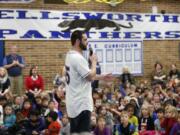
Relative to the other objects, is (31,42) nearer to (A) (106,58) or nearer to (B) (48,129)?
(A) (106,58)

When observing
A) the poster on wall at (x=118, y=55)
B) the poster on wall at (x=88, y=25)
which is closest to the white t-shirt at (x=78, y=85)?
the poster on wall at (x=88, y=25)

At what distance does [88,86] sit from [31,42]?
10.2 metres

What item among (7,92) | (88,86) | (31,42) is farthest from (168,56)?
(88,86)

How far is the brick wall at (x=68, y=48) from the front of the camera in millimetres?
16391

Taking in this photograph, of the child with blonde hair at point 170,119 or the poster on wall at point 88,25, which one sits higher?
→ the poster on wall at point 88,25

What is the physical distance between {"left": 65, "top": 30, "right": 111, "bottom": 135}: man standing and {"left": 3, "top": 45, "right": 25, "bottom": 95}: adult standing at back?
8.52 m

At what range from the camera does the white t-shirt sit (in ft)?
20.9

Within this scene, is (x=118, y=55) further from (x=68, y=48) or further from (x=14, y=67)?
(x=14, y=67)

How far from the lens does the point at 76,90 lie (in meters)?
6.42

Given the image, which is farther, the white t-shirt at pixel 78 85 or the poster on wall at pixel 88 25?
the poster on wall at pixel 88 25

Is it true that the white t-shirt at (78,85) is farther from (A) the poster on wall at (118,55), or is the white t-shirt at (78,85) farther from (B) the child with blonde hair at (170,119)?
(A) the poster on wall at (118,55)

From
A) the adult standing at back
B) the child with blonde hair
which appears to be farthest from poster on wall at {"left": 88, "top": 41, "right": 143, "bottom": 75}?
the child with blonde hair

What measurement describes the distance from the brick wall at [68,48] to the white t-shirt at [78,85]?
9.77m

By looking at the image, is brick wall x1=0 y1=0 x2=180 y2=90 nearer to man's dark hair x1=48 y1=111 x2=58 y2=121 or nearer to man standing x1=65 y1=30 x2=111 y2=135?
man's dark hair x1=48 y1=111 x2=58 y2=121
